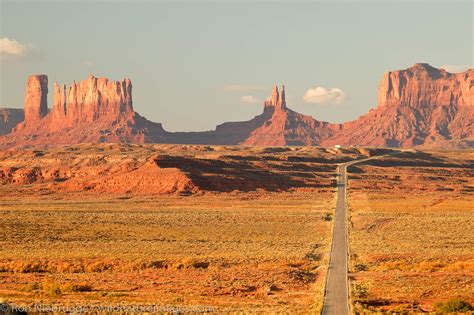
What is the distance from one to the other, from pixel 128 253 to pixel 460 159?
129147 millimetres

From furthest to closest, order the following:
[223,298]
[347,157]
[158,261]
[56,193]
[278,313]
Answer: [347,157], [56,193], [158,261], [223,298], [278,313]

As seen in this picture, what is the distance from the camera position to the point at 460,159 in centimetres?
16875

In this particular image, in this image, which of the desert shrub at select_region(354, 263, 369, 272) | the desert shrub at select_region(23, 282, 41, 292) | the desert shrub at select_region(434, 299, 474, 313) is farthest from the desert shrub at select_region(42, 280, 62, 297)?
the desert shrub at select_region(434, 299, 474, 313)

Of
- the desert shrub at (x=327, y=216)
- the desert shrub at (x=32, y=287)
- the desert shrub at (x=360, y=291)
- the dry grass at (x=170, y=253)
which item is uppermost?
the desert shrub at (x=327, y=216)

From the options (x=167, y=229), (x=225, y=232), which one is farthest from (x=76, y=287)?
(x=167, y=229)

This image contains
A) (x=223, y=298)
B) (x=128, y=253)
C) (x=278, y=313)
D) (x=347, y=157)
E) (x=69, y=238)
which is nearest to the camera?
(x=278, y=313)

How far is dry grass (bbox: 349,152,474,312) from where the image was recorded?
3728 centimetres

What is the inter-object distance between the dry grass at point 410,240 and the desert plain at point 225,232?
13 cm

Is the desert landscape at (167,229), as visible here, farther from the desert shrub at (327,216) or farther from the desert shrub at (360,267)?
the desert shrub at (360,267)

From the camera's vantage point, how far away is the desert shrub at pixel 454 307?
32.8 m

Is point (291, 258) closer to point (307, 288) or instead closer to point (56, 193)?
point (307, 288)

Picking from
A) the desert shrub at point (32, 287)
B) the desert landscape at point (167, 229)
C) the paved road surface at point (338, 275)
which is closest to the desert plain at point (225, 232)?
the desert shrub at point (32, 287)

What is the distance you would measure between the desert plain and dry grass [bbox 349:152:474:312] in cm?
13

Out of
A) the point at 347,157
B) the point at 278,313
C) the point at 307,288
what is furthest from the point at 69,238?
the point at 347,157
